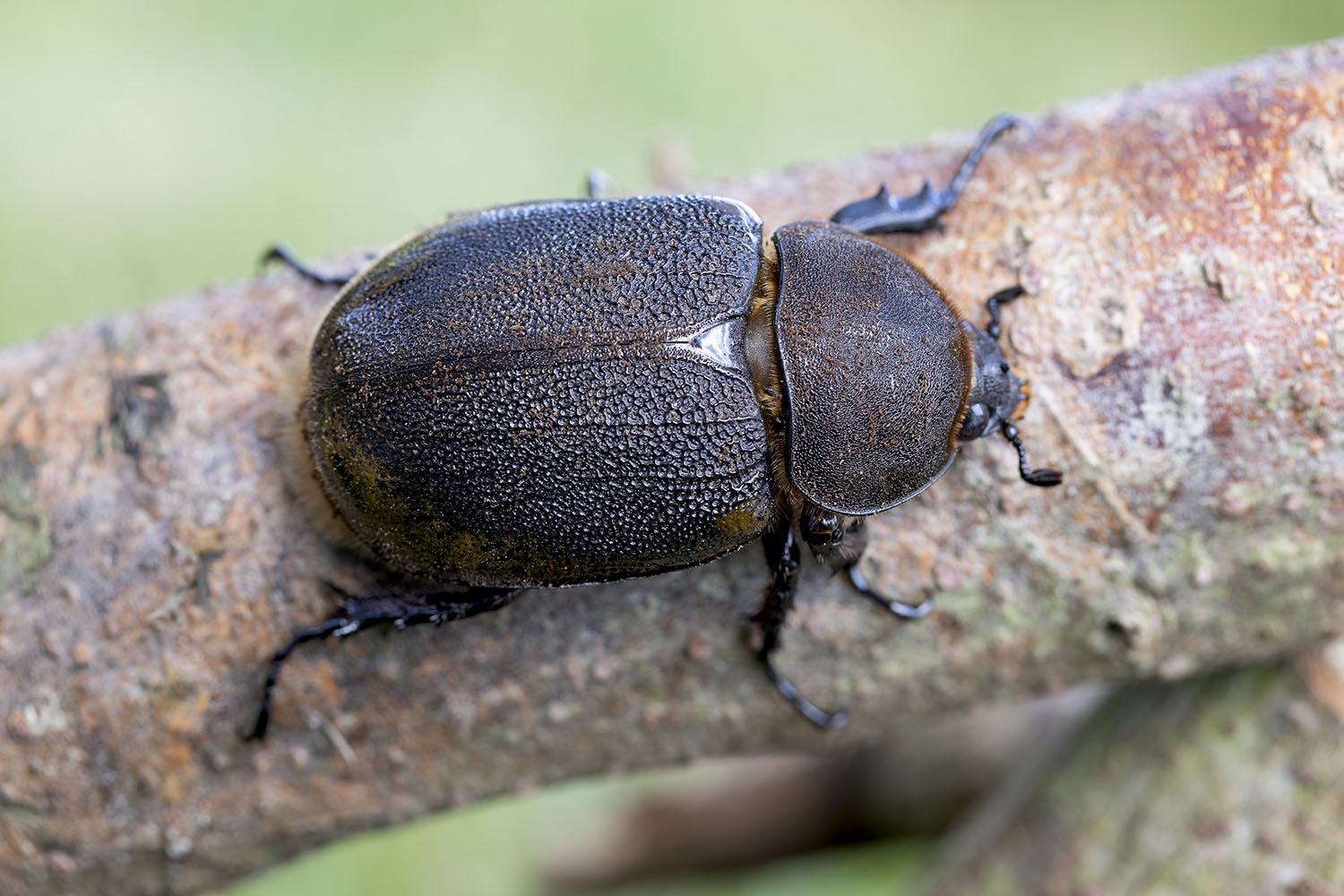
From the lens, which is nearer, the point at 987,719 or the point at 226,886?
the point at 226,886

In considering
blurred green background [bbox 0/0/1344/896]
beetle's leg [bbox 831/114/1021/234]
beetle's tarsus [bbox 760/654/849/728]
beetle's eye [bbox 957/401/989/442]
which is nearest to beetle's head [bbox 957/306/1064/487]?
beetle's eye [bbox 957/401/989/442]

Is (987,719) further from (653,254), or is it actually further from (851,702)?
(653,254)

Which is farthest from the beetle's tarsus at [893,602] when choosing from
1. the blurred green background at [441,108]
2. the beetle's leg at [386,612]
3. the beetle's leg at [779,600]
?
the blurred green background at [441,108]

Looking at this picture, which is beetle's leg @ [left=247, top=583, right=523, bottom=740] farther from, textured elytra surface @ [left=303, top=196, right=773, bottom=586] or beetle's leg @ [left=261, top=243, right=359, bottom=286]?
beetle's leg @ [left=261, top=243, right=359, bottom=286]

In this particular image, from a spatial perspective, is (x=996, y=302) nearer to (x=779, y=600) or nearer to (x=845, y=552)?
(x=845, y=552)

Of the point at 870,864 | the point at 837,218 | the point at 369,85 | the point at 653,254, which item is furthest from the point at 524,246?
the point at 369,85

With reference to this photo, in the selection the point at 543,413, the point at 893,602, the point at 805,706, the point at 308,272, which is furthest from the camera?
the point at 308,272

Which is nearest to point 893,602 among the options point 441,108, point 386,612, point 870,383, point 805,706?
point 805,706
